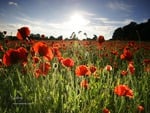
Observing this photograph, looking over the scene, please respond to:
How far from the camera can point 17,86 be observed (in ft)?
14.0

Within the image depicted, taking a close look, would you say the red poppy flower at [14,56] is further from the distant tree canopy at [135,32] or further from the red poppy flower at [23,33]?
the distant tree canopy at [135,32]

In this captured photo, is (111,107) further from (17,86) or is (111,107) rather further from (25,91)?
(17,86)

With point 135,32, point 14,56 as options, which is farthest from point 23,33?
point 135,32

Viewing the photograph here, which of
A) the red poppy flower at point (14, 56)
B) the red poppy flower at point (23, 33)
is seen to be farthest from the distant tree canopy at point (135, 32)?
the red poppy flower at point (14, 56)

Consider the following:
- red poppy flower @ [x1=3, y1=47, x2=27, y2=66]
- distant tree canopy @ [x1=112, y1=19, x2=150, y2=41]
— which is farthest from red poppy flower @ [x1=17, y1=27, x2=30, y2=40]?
distant tree canopy @ [x1=112, y1=19, x2=150, y2=41]

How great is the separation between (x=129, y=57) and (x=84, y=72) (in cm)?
85

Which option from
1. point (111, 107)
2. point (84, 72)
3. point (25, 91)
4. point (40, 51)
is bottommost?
point (111, 107)

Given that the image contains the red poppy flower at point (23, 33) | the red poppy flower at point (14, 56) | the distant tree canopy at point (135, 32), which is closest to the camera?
the red poppy flower at point (14, 56)

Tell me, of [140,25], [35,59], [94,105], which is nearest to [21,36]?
[35,59]

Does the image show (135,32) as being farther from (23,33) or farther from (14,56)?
(14,56)

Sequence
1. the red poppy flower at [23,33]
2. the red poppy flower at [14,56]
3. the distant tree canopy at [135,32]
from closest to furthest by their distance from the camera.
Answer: the red poppy flower at [14,56] < the red poppy flower at [23,33] < the distant tree canopy at [135,32]

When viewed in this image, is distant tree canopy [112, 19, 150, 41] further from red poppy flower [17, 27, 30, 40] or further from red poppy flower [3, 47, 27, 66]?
red poppy flower [3, 47, 27, 66]

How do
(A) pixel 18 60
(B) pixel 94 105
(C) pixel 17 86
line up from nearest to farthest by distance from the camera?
1. (A) pixel 18 60
2. (B) pixel 94 105
3. (C) pixel 17 86

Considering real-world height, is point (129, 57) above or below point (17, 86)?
above
